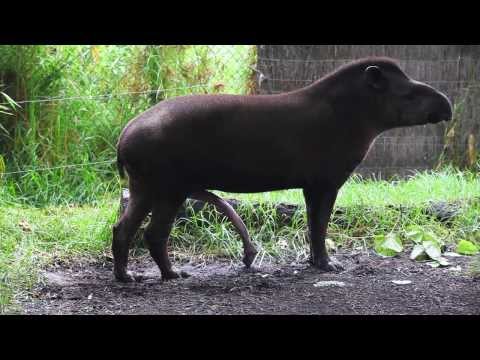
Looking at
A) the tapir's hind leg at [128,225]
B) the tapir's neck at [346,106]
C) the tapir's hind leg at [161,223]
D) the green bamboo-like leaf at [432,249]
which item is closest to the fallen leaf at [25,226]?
the tapir's hind leg at [128,225]

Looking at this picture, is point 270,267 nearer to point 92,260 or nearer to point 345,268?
point 345,268

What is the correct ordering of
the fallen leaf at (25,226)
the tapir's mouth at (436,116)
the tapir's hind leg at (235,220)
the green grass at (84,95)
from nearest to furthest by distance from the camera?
the tapir's mouth at (436,116) → the tapir's hind leg at (235,220) → the fallen leaf at (25,226) → the green grass at (84,95)

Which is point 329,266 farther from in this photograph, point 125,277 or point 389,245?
point 125,277

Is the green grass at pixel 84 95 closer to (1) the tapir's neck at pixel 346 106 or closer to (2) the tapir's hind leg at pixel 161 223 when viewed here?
(2) the tapir's hind leg at pixel 161 223

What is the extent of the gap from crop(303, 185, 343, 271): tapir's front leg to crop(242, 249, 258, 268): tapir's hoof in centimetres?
47

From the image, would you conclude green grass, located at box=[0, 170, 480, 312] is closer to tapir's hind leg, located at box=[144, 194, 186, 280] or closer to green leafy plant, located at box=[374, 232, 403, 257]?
green leafy plant, located at box=[374, 232, 403, 257]

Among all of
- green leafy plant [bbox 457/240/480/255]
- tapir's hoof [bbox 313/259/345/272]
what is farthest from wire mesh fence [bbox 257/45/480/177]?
tapir's hoof [bbox 313/259/345/272]

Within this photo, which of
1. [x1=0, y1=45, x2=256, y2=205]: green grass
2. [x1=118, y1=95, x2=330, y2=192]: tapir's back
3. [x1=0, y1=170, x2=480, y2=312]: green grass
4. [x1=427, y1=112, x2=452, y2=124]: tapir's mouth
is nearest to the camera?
[x1=118, y1=95, x2=330, y2=192]: tapir's back

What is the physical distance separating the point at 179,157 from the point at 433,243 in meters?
2.43

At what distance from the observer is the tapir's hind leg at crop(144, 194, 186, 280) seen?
19.6 feet

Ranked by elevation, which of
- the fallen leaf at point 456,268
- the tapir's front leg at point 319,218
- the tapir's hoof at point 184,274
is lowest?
the tapir's hoof at point 184,274

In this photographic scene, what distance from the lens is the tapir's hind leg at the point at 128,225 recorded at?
599cm

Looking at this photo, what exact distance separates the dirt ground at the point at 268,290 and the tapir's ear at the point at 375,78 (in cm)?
146

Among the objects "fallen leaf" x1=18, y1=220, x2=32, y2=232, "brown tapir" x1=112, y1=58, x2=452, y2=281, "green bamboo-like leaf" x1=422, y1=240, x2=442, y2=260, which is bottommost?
"green bamboo-like leaf" x1=422, y1=240, x2=442, y2=260
